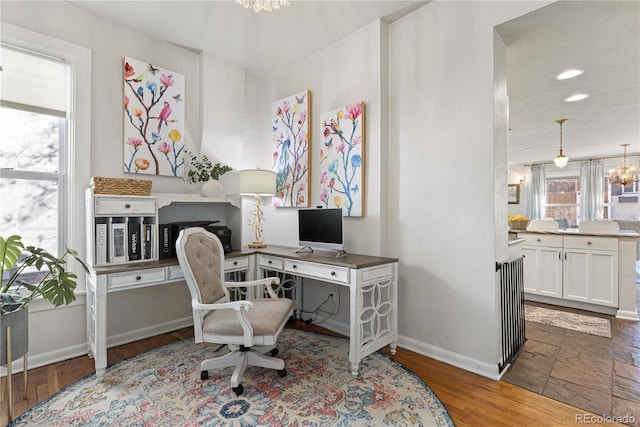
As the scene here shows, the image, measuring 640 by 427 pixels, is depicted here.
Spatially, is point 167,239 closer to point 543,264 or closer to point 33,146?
point 33,146

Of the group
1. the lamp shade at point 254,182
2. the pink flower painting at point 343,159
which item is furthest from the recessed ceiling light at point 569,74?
the lamp shade at point 254,182

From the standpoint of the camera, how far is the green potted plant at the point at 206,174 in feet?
10.1

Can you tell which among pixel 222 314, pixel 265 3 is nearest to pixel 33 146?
pixel 222 314

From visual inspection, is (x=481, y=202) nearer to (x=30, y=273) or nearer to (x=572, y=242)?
(x=572, y=242)

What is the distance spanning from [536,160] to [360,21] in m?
7.67

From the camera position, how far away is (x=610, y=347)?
2672 millimetres

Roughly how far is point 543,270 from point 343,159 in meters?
3.03

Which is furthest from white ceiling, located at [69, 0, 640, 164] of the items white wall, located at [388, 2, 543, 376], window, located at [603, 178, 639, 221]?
window, located at [603, 178, 639, 221]

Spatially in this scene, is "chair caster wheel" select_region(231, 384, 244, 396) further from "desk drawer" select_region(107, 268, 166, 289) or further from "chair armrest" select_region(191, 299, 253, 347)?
"desk drawer" select_region(107, 268, 166, 289)

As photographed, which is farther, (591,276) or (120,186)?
(591,276)

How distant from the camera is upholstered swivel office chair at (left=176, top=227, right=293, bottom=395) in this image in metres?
1.98

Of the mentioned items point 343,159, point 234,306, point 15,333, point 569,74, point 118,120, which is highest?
point 569,74

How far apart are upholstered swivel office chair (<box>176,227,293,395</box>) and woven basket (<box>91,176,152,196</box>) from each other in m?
0.58

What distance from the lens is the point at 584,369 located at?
2.28 metres
